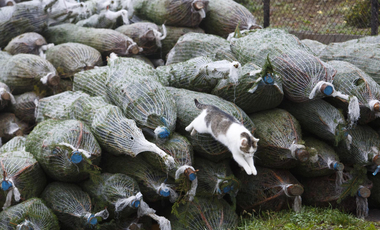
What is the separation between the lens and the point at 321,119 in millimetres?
3635

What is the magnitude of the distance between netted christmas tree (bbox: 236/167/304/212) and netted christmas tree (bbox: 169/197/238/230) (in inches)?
11.1

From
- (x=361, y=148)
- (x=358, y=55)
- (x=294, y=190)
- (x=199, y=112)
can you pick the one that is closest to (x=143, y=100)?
(x=199, y=112)

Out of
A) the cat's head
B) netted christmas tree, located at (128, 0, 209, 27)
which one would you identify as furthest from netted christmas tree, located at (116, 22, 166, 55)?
the cat's head

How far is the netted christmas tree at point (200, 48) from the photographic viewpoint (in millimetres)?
→ 4219

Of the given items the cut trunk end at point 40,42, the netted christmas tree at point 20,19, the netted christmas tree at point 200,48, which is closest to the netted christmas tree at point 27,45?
the cut trunk end at point 40,42

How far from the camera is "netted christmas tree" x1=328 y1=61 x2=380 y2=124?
362cm

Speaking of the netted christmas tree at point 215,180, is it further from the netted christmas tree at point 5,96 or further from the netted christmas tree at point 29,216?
the netted christmas tree at point 5,96

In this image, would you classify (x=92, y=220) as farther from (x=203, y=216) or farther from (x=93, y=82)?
(x=93, y=82)

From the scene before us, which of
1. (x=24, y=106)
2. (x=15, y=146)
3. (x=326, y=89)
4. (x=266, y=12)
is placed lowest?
(x=24, y=106)

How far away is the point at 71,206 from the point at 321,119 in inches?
88.8

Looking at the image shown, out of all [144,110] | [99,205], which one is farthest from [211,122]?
[99,205]

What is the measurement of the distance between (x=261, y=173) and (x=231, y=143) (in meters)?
1.28

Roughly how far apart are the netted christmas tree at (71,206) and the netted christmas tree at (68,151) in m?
0.10

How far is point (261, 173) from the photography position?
12.1 ft
